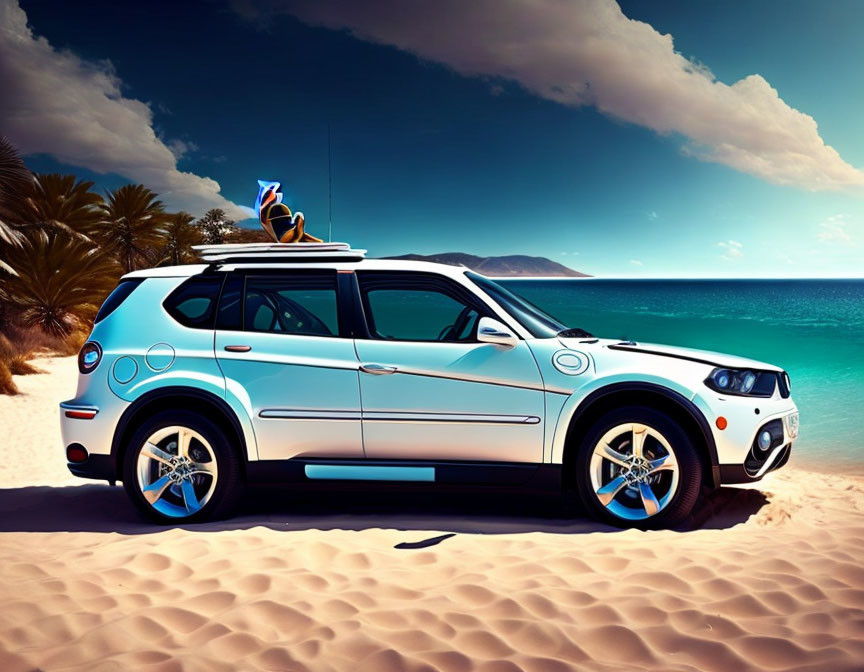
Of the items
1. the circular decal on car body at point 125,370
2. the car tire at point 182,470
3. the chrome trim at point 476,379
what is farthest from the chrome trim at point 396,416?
the circular decal on car body at point 125,370

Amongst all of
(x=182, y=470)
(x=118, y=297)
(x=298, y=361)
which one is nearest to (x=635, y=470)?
(x=298, y=361)

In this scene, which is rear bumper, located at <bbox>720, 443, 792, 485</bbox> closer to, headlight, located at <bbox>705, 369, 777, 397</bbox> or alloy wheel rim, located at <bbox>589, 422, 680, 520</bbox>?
alloy wheel rim, located at <bbox>589, 422, 680, 520</bbox>

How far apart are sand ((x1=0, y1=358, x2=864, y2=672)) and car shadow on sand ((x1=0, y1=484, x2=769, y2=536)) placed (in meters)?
0.03

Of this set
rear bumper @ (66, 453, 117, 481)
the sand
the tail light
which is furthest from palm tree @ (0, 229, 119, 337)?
rear bumper @ (66, 453, 117, 481)

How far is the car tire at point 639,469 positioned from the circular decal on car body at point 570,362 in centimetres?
34

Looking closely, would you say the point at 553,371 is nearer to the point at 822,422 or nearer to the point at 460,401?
the point at 460,401

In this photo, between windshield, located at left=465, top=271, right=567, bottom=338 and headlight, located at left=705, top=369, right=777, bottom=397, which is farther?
windshield, located at left=465, top=271, right=567, bottom=338

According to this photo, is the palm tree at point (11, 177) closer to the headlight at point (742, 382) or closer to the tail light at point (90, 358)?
the tail light at point (90, 358)

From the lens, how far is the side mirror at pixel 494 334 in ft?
16.4

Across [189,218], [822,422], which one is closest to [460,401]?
[822,422]

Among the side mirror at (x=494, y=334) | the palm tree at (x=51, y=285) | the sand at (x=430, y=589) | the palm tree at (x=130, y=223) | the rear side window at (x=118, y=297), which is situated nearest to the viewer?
the sand at (x=430, y=589)

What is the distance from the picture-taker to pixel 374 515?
562 centimetres

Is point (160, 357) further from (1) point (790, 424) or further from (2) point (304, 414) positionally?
(1) point (790, 424)

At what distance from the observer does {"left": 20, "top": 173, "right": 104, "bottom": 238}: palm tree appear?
27.6 meters
